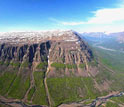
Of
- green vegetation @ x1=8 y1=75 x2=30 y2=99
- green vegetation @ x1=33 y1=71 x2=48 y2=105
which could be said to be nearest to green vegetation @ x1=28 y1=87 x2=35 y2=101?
green vegetation @ x1=33 y1=71 x2=48 y2=105

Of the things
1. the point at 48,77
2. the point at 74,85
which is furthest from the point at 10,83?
the point at 74,85

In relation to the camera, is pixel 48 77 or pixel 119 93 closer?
pixel 119 93

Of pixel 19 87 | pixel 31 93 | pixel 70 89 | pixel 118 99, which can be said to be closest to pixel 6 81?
pixel 19 87

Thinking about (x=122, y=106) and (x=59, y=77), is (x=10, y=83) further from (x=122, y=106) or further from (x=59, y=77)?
(x=122, y=106)

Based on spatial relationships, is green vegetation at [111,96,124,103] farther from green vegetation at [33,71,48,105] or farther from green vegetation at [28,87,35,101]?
green vegetation at [28,87,35,101]

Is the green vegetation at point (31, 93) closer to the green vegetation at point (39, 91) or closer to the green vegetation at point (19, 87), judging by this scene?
the green vegetation at point (39, 91)

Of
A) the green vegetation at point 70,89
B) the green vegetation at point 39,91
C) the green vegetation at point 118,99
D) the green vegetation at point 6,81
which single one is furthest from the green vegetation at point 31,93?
the green vegetation at point 118,99
